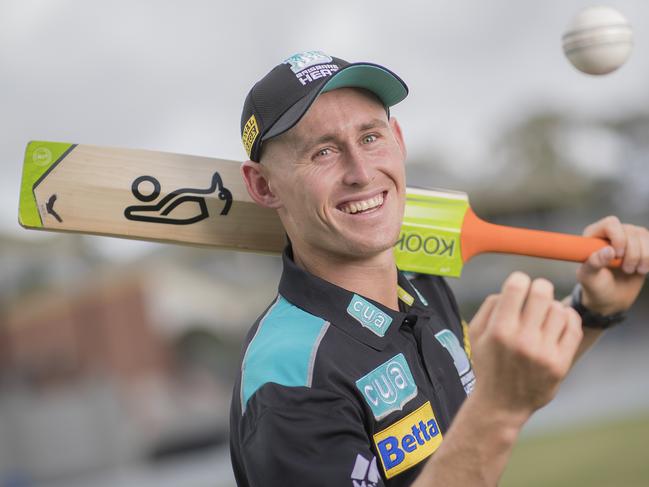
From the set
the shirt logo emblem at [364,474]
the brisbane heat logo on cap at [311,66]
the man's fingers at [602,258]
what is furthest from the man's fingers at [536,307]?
the man's fingers at [602,258]

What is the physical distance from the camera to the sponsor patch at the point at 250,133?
2.48 m

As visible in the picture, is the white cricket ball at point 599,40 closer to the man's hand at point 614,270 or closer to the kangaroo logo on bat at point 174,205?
the man's hand at point 614,270

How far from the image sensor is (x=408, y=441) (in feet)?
7.27

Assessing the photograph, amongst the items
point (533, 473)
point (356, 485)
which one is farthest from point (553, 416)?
point (356, 485)

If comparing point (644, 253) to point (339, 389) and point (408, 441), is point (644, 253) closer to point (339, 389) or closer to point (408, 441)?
point (408, 441)

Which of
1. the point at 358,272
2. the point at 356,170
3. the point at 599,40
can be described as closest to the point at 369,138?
the point at 356,170

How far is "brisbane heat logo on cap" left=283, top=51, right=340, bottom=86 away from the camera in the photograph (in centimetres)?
241

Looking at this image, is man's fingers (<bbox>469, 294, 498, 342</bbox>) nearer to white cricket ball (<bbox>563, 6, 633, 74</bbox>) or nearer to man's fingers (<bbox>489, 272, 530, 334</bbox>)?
man's fingers (<bbox>489, 272, 530, 334</bbox>)

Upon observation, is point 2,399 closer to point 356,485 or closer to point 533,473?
point 533,473

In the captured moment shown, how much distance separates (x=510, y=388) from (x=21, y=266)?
2118 cm

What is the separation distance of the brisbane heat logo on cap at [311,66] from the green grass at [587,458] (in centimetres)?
777

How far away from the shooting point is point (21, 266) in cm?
2172

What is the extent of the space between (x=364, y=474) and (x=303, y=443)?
0.14 m

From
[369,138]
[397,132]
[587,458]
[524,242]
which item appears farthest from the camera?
[587,458]
